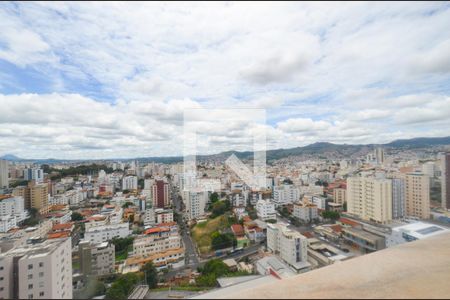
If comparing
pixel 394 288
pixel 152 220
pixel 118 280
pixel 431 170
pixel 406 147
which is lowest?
pixel 152 220

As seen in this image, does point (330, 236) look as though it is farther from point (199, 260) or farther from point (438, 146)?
point (438, 146)

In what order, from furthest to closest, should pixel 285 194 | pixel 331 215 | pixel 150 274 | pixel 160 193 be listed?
pixel 160 193 < pixel 285 194 < pixel 331 215 < pixel 150 274

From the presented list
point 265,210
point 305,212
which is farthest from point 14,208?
point 305,212

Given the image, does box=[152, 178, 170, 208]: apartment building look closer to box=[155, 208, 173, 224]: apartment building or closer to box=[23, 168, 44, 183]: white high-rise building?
box=[155, 208, 173, 224]: apartment building

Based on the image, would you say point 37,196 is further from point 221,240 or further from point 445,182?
point 445,182

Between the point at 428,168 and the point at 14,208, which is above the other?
the point at 428,168

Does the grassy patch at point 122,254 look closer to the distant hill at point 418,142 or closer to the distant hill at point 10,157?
the distant hill at point 10,157

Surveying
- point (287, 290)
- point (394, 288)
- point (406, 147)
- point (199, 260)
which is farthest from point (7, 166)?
point (406, 147)
